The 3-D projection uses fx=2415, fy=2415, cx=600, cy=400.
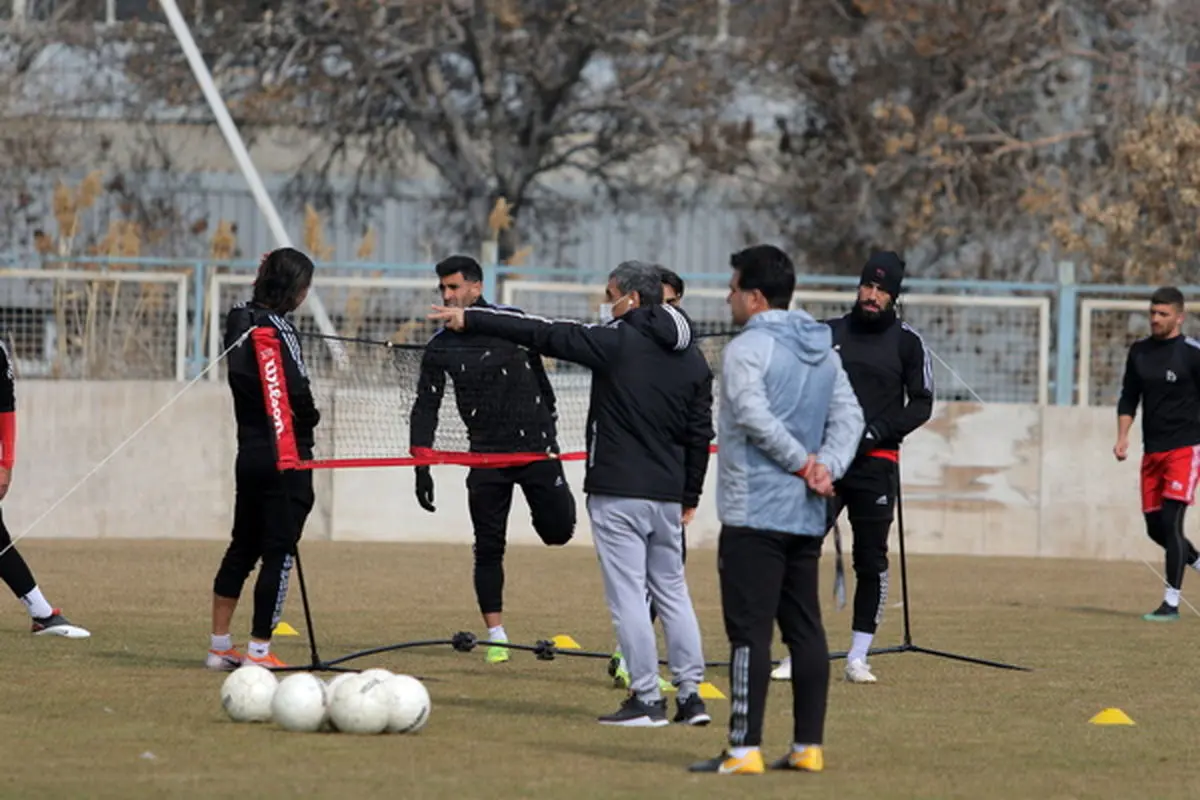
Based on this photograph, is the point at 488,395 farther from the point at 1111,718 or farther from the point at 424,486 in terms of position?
the point at 1111,718

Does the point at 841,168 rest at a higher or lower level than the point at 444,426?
higher

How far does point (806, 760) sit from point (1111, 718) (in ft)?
7.58

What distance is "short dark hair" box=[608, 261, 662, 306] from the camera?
1042 centimetres

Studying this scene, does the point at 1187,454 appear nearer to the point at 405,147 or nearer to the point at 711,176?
the point at 711,176

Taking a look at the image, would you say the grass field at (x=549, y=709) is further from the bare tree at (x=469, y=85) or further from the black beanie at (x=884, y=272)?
the bare tree at (x=469, y=85)

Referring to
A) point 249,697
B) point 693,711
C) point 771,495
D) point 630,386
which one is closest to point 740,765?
point 771,495

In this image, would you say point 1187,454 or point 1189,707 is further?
point 1187,454

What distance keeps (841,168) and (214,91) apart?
7.82m

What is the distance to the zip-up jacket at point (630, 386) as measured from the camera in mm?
10086

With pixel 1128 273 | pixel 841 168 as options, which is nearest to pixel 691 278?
pixel 1128 273

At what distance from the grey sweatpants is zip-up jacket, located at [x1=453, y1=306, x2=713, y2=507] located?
0.09 meters

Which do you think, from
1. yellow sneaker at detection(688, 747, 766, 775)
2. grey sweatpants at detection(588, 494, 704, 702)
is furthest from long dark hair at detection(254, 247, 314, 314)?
yellow sneaker at detection(688, 747, 766, 775)

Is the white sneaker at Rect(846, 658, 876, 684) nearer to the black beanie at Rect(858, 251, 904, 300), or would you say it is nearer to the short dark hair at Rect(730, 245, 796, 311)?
the black beanie at Rect(858, 251, 904, 300)

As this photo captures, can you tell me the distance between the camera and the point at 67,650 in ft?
42.4
